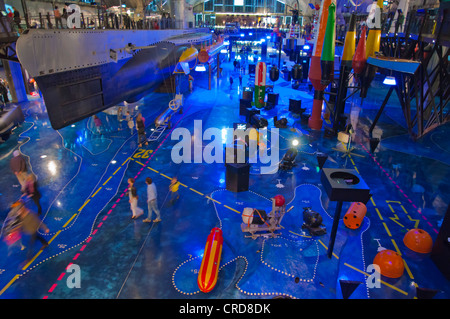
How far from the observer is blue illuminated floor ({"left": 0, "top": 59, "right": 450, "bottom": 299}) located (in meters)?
7.32

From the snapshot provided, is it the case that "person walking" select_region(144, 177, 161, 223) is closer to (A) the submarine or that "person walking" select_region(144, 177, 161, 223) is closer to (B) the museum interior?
(B) the museum interior

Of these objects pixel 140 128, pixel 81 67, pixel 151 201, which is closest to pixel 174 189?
pixel 151 201

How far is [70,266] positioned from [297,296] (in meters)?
5.92

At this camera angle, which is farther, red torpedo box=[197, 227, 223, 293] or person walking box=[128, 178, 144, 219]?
person walking box=[128, 178, 144, 219]

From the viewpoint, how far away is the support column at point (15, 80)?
22633 millimetres

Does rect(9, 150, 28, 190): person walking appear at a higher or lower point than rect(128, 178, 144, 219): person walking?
higher

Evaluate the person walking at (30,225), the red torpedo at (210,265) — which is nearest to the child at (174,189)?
the red torpedo at (210,265)

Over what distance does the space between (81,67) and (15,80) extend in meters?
16.4

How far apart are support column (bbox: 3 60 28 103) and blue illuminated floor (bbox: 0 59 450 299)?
8.15 meters

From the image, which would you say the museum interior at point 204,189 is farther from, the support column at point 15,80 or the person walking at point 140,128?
the support column at point 15,80

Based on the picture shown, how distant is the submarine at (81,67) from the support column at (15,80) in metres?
12.4

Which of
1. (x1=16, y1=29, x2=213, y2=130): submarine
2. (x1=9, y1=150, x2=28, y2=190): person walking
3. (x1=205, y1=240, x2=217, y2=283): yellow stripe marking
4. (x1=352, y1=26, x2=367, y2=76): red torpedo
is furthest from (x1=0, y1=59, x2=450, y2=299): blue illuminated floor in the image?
(x1=352, y1=26, x2=367, y2=76): red torpedo
